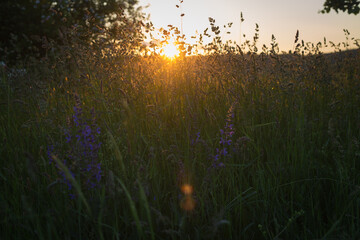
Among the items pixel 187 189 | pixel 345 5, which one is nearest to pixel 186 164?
pixel 187 189

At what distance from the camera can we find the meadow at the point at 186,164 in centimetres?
130

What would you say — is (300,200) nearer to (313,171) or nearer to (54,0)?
(313,171)

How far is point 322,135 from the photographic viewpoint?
7.36 ft

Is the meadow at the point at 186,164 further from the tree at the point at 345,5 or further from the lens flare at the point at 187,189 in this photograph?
the tree at the point at 345,5

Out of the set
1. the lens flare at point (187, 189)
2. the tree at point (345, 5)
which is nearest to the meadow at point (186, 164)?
the lens flare at point (187, 189)

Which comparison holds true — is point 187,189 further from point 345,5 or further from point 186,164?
point 345,5

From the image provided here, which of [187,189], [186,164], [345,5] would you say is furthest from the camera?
Answer: [345,5]

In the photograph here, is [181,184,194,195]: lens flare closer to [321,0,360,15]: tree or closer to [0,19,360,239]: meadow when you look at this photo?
[0,19,360,239]: meadow

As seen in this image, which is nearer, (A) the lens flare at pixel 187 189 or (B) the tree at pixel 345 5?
(A) the lens flare at pixel 187 189

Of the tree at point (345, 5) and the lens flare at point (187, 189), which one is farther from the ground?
the tree at point (345, 5)

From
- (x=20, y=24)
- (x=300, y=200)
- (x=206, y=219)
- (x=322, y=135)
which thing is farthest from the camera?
(x=20, y=24)

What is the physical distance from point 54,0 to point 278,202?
8638mm

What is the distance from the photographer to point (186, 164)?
163 cm

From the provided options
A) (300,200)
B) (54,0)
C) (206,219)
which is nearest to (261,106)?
(300,200)
